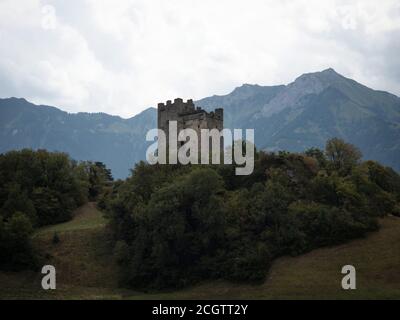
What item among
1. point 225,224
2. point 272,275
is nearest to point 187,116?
point 225,224

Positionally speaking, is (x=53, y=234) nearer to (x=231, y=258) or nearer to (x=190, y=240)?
(x=190, y=240)

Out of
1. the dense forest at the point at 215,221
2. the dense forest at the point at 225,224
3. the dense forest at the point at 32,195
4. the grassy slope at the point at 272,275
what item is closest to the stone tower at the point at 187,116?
the dense forest at the point at 215,221

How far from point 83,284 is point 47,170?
26947 mm

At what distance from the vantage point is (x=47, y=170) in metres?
72.1

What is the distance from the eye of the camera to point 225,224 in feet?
168

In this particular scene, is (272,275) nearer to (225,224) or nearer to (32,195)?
(225,224)

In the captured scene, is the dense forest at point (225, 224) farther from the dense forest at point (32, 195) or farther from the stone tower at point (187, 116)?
the stone tower at point (187, 116)

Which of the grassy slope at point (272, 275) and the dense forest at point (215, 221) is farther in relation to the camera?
the dense forest at point (215, 221)

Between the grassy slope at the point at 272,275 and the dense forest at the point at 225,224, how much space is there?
4.98 ft

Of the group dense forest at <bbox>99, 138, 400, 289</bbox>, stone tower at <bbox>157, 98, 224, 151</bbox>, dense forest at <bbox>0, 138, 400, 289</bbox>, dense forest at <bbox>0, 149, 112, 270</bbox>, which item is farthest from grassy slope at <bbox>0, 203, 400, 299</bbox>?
stone tower at <bbox>157, 98, 224, 151</bbox>

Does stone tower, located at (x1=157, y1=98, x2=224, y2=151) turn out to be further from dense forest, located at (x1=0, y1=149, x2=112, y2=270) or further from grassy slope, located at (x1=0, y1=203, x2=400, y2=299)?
grassy slope, located at (x1=0, y1=203, x2=400, y2=299)

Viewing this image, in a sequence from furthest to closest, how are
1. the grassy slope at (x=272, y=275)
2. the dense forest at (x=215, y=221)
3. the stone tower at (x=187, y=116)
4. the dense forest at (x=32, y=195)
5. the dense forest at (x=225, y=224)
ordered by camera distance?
the stone tower at (x=187, y=116)
the dense forest at (x=32, y=195)
the dense forest at (x=215, y=221)
the dense forest at (x=225, y=224)
the grassy slope at (x=272, y=275)

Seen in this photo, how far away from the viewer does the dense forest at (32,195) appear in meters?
52.1
